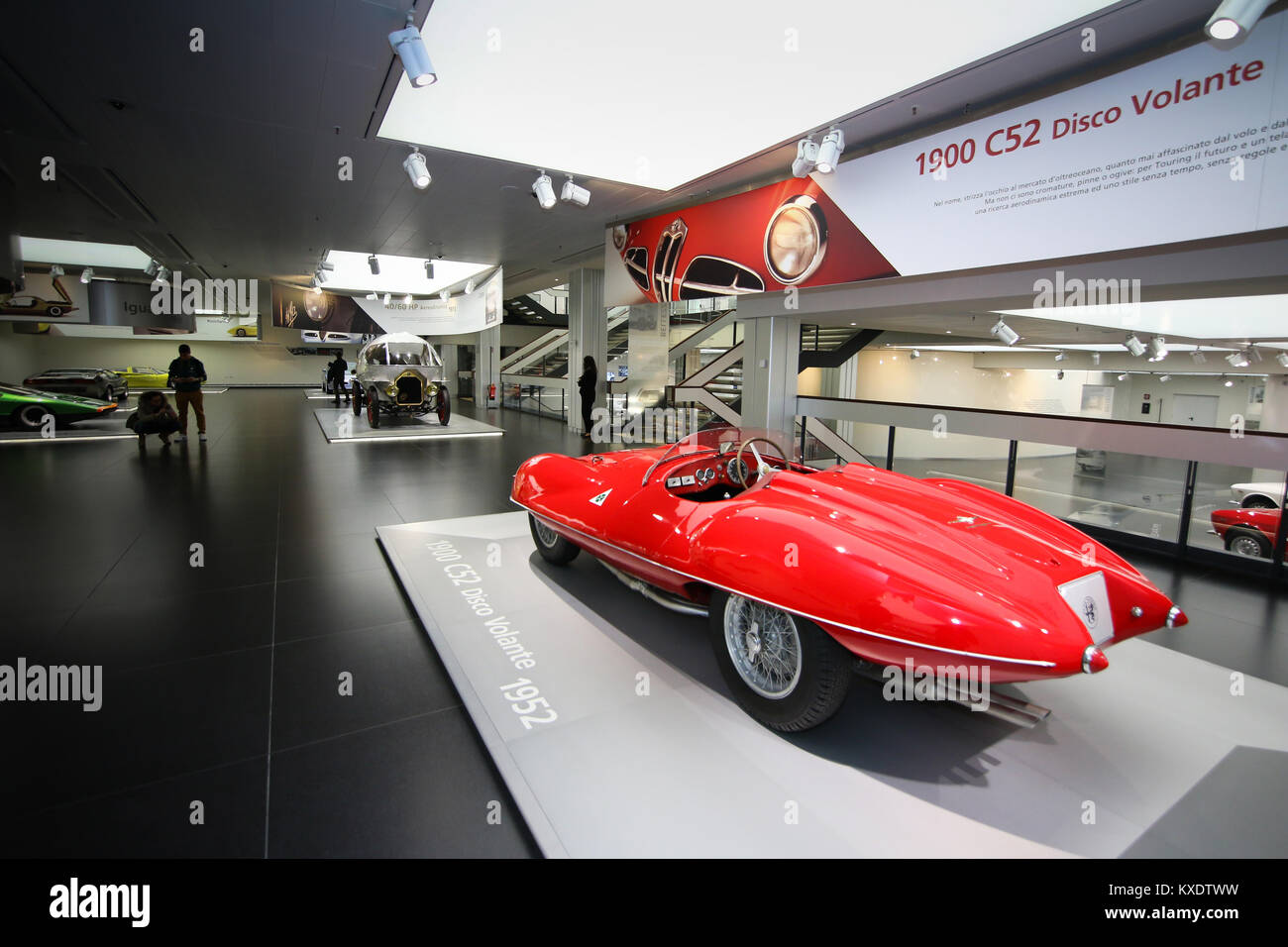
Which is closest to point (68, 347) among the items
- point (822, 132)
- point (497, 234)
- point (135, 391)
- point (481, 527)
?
point (135, 391)

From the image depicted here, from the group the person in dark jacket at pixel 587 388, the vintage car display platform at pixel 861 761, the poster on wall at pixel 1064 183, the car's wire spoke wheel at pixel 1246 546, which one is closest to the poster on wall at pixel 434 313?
the person in dark jacket at pixel 587 388

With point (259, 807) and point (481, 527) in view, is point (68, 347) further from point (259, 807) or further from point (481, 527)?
point (259, 807)

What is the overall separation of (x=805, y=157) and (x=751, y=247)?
153cm

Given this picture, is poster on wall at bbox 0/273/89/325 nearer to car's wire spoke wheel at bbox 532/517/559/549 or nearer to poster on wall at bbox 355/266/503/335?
poster on wall at bbox 355/266/503/335

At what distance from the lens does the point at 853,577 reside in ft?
6.60

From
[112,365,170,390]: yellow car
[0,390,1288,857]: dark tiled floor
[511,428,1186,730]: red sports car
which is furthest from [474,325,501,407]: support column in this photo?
[511,428,1186,730]: red sports car

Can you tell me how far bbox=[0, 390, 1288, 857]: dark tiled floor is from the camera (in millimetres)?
1905

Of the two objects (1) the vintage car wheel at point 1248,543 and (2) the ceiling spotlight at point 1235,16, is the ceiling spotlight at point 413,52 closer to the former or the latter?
(2) the ceiling spotlight at point 1235,16

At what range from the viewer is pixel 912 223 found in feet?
18.0

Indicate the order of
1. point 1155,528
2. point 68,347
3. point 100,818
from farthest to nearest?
point 68,347 → point 1155,528 → point 100,818

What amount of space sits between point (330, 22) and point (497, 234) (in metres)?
6.45
